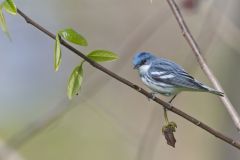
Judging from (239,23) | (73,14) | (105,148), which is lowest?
(239,23)

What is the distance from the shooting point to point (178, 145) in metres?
3.39

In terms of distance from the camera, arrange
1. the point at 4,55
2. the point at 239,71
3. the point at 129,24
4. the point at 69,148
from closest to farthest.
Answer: the point at 239,71 → the point at 69,148 → the point at 4,55 → the point at 129,24

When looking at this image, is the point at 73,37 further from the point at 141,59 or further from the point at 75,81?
the point at 141,59

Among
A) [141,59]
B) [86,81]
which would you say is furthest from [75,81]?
[86,81]

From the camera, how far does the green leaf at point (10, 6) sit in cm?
83

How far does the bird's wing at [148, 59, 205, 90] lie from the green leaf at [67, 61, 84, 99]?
0.26 m

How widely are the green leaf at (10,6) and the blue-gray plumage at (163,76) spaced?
0.31 meters

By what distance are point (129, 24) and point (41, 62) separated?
72 centimetres

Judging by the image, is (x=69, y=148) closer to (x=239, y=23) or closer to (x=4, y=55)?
(x=4, y=55)

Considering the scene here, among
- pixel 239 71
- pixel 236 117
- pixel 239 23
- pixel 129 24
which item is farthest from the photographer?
pixel 129 24

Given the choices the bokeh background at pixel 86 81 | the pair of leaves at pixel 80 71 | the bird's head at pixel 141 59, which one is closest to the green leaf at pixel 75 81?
the pair of leaves at pixel 80 71

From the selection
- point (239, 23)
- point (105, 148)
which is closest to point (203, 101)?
point (105, 148)

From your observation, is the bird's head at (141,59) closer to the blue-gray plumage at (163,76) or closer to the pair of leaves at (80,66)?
the blue-gray plumage at (163,76)

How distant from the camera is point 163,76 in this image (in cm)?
110
